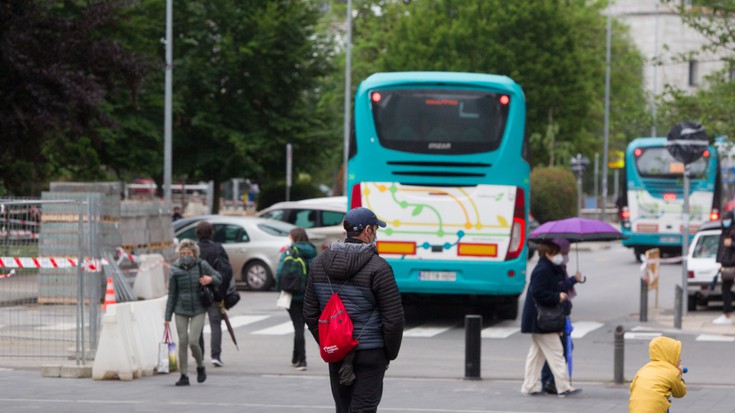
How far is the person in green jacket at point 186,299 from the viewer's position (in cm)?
1440

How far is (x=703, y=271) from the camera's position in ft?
79.8

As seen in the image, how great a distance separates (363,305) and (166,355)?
7.91 meters

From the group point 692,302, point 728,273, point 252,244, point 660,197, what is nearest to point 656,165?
point 660,197

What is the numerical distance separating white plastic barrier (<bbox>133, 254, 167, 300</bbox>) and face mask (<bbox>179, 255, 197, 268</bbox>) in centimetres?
1105

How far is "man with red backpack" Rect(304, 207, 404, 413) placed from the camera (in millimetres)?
8023

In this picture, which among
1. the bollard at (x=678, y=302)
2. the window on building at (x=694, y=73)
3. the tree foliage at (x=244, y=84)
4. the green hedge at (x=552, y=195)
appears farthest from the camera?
the window on building at (x=694, y=73)

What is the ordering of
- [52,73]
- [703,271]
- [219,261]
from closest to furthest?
1. [219,261]
2. [703,271]
3. [52,73]

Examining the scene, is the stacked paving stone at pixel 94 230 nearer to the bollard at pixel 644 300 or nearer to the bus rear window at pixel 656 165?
the bollard at pixel 644 300

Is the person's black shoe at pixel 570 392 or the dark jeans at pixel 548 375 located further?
the dark jeans at pixel 548 375

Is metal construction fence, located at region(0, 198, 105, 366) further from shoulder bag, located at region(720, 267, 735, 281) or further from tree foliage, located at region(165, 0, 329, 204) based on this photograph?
tree foliage, located at region(165, 0, 329, 204)

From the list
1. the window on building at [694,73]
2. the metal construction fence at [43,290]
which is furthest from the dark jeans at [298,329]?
the window on building at [694,73]

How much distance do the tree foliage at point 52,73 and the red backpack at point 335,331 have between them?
22.2m

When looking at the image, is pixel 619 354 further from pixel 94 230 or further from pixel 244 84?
pixel 244 84

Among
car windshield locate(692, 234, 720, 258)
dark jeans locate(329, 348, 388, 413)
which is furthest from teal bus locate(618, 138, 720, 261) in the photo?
dark jeans locate(329, 348, 388, 413)
